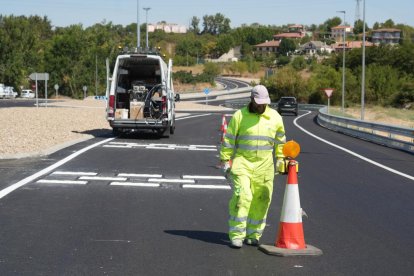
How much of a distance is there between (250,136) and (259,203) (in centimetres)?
74

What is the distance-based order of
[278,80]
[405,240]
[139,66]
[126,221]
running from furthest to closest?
[278,80] < [139,66] < [126,221] < [405,240]

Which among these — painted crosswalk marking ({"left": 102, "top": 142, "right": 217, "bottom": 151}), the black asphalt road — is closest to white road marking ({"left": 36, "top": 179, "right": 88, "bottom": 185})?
the black asphalt road

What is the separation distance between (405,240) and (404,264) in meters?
1.26

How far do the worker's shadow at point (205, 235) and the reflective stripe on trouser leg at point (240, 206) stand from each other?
1.32ft

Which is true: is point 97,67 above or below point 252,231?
above

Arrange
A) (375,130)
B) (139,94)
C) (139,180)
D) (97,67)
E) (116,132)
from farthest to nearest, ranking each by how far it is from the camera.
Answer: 1. (97,67)
2. (375,130)
3. (116,132)
4. (139,94)
5. (139,180)

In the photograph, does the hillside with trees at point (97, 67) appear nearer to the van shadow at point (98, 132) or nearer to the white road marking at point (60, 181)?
the van shadow at point (98, 132)

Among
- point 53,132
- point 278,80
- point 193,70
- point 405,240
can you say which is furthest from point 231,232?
point 193,70

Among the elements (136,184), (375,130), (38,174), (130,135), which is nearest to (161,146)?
(130,135)

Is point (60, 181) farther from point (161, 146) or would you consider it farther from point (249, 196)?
point (161, 146)

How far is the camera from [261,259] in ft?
23.0

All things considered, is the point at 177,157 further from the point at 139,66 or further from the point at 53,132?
the point at 53,132

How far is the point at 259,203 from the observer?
24.7 feet

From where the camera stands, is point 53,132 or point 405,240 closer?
point 405,240
